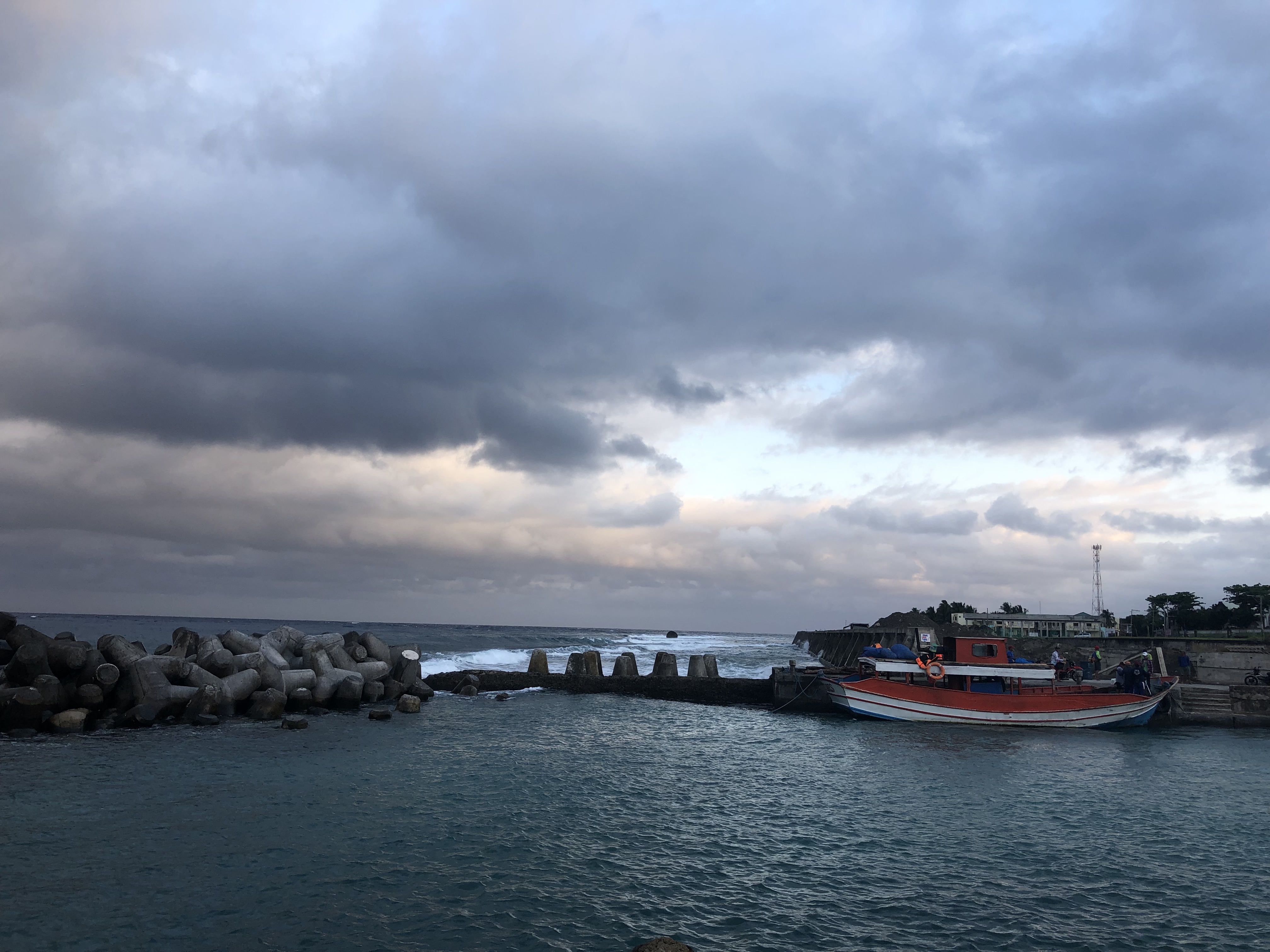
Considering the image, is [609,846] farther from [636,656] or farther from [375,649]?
[636,656]

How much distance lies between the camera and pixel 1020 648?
50.6 m

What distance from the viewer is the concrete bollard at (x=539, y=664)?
44.3 metres

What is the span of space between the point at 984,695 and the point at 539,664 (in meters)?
24.5

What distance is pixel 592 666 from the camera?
44.3 m

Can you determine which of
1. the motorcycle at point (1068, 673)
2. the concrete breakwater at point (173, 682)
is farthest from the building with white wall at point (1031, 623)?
the concrete breakwater at point (173, 682)

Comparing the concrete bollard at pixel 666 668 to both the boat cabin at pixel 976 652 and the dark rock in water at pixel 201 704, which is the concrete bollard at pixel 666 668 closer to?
the boat cabin at pixel 976 652

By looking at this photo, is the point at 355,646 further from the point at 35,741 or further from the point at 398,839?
the point at 398,839

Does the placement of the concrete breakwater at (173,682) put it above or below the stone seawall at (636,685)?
above

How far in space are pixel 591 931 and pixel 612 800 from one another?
7.78m

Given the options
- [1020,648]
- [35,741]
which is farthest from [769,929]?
[1020,648]

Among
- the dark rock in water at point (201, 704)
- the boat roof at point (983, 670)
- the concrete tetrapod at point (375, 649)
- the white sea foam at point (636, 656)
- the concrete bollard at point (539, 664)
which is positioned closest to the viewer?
the dark rock in water at point (201, 704)

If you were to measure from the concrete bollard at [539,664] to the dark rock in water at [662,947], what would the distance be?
3552cm

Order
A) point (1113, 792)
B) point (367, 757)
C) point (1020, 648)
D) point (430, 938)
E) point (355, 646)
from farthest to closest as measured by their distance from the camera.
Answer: point (1020, 648), point (355, 646), point (367, 757), point (1113, 792), point (430, 938)

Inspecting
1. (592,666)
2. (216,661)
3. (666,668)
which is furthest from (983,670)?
(216,661)
